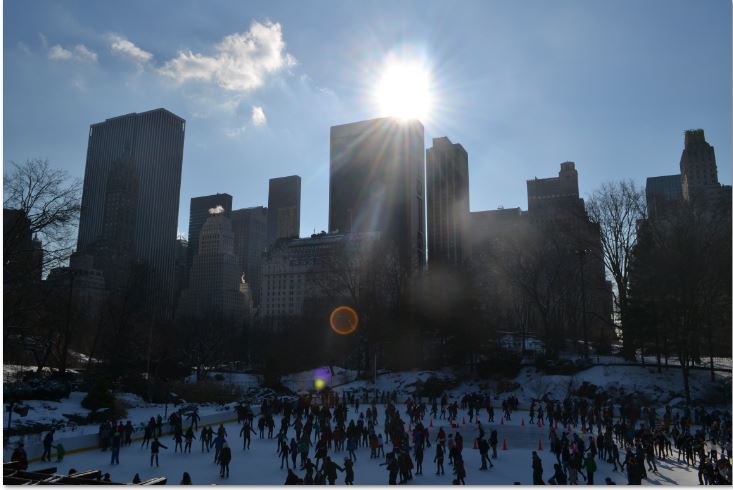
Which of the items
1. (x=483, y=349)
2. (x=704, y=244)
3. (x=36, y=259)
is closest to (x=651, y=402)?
(x=704, y=244)

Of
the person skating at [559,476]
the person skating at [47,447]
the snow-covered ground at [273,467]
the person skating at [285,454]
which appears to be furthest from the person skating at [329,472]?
the person skating at [47,447]

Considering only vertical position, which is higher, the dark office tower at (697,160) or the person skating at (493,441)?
the dark office tower at (697,160)

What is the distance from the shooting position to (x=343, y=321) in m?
64.2

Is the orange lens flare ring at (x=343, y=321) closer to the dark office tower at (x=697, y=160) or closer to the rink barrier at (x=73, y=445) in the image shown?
the rink barrier at (x=73, y=445)

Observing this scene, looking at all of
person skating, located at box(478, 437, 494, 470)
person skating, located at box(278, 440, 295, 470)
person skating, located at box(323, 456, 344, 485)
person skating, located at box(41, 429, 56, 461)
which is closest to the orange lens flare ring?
person skating, located at box(278, 440, 295, 470)

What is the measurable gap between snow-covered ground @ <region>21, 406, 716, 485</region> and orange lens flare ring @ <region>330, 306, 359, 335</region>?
125 ft

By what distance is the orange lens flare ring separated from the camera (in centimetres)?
6247

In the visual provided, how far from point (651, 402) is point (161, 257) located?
603ft

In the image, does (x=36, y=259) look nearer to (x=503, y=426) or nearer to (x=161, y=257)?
(x=503, y=426)

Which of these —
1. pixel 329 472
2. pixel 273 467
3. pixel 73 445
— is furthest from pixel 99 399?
pixel 329 472

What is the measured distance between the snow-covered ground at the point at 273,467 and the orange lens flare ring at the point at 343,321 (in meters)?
38.0

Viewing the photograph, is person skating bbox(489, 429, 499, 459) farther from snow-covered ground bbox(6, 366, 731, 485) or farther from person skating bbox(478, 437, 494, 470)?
person skating bbox(478, 437, 494, 470)

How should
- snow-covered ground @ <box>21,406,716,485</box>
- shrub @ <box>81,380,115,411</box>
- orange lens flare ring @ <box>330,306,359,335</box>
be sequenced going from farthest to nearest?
orange lens flare ring @ <box>330,306,359,335</box> < shrub @ <box>81,380,115,411</box> < snow-covered ground @ <box>21,406,716,485</box>

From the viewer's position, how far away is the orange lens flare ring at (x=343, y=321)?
62469mm
